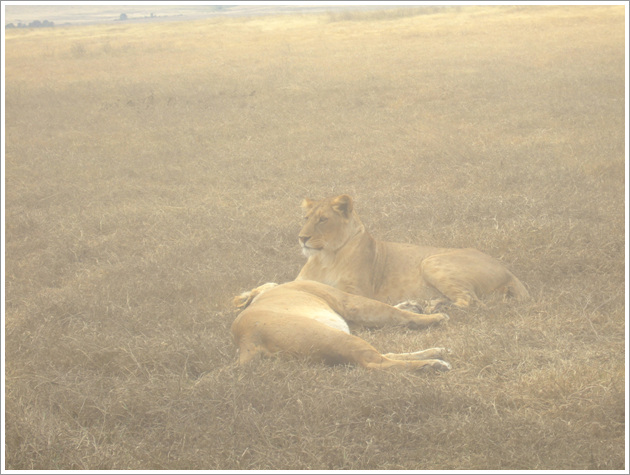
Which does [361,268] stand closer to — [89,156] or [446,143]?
[446,143]

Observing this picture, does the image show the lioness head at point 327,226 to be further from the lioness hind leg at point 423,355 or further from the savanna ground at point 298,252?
the lioness hind leg at point 423,355

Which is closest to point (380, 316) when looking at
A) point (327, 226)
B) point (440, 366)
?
point (440, 366)

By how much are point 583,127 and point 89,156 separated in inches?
313

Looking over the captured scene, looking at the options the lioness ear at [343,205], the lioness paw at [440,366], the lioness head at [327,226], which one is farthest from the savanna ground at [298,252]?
the lioness ear at [343,205]

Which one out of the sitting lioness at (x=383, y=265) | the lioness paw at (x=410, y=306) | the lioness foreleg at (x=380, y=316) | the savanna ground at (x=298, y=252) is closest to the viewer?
the savanna ground at (x=298, y=252)

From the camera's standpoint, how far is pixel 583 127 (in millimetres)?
10594

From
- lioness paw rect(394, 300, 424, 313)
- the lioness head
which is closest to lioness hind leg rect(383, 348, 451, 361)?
lioness paw rect(394, 300, 424, 313)

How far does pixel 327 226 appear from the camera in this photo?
5.40 meters

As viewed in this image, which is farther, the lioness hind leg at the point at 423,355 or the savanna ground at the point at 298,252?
the lioness hind leg at the point at 423,355

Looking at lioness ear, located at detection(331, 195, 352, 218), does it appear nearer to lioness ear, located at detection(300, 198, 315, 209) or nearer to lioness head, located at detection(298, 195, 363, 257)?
lioness head, located at detection(298, 195, 363, 257)

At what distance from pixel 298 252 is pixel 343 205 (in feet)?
4.13

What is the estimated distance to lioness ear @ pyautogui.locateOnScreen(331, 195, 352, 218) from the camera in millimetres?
5320

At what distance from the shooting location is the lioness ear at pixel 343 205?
5320mm

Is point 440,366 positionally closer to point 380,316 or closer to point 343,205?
point 380,316
